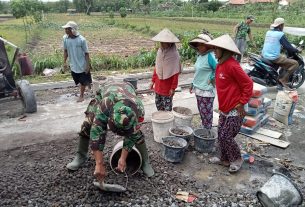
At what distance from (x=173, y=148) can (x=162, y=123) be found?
598mm

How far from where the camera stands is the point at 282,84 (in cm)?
780

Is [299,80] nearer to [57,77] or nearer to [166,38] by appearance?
[166,38]

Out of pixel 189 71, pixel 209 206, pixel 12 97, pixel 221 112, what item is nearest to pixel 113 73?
pixel 189 71

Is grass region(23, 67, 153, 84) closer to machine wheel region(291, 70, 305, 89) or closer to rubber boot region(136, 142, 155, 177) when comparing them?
machine wheel region(291, 70, 305, 89)

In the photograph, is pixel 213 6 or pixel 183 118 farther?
pixel 213 6

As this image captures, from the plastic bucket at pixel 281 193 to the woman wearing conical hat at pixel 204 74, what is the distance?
5.51 ft

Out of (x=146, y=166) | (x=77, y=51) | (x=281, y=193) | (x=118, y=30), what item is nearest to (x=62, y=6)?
(x=118, y=30)

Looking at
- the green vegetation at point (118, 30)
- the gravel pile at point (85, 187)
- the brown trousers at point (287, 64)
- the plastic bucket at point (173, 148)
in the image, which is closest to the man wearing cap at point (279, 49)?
the brown trousers at point (287, 64)

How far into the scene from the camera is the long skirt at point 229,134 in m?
4.03

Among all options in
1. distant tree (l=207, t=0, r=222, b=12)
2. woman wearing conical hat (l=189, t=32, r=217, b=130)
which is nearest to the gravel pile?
woman wearing conical hat (l=189, t=32, r=217, b=130)

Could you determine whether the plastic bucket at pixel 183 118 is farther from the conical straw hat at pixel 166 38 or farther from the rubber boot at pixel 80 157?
the rubber boot at pixel 80 157

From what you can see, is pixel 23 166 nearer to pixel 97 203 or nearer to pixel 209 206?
pixel 97 203

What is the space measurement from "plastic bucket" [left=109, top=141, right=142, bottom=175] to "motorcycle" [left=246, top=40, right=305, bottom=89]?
5.02 meters

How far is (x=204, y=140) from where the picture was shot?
4.64 m
